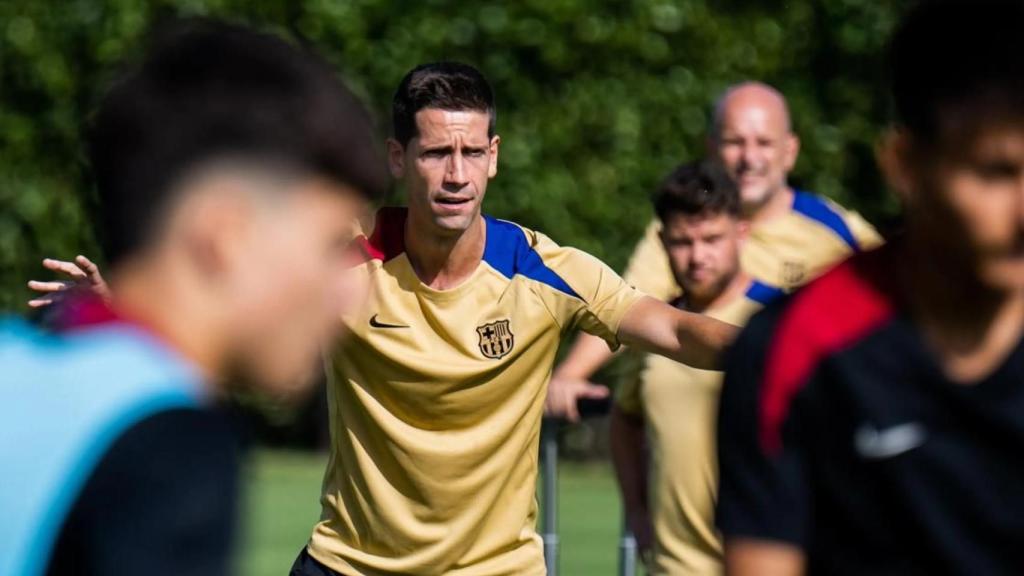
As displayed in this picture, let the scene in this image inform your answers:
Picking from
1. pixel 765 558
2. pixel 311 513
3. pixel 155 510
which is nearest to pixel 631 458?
pixel 765 558

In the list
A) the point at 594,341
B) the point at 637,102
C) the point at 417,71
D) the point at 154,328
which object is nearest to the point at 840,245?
the point at 594,341

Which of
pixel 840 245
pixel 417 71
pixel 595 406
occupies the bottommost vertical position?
pixel 595 406

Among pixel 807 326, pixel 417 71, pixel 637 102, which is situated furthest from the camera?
pixel 637 102

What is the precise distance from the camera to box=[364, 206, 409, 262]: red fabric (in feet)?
Result: 18.9

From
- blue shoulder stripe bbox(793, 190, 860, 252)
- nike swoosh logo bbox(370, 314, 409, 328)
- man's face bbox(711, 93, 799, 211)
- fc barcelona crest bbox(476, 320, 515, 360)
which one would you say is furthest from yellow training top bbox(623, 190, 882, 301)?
nike swoosh logo bbox(370, 314, 409, 328)

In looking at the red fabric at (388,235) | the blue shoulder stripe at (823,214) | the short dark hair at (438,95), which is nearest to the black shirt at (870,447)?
the red fabric at (388,235)

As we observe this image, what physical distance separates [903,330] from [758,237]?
4.59m

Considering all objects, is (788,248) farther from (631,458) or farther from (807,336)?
(807,336)

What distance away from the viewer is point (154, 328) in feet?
7.32

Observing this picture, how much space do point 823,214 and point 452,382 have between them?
8.33 feet

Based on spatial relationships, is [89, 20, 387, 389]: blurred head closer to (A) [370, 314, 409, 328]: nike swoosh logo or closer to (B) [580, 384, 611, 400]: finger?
(A) [370, 314, 409, 328]: nike swoosh logo

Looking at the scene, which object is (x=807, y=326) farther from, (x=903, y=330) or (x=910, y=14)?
(x=910, y=14)

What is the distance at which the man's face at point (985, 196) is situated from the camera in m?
→ 2.70

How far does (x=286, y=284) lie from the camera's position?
2.24 metres
